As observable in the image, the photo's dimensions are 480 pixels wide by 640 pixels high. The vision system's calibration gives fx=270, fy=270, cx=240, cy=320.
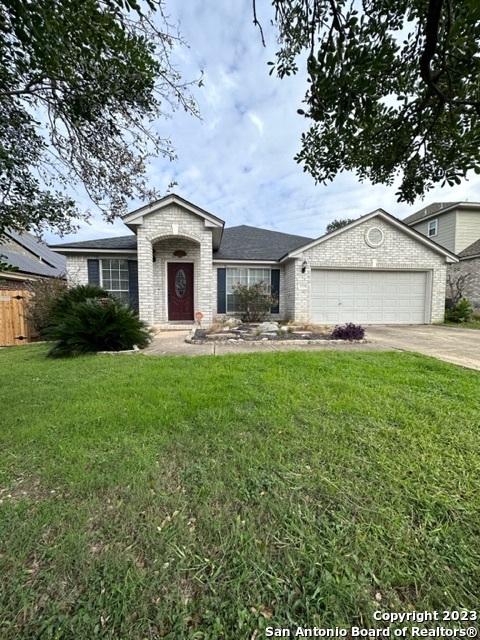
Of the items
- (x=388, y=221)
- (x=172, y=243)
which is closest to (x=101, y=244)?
(x=172, y=243)

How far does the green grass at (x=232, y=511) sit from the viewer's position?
48.1 inches

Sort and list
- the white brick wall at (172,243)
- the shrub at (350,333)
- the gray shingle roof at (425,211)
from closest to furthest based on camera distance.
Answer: the shrub at (350,333) → the white brick wall at (172,243) → the gray shingle roof at (425,211)


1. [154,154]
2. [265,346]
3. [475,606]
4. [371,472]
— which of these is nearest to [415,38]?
[154,154]

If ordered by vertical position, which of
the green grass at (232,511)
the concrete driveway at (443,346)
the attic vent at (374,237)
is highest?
the attic vent at (374,237)

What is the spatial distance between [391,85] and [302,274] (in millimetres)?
8088

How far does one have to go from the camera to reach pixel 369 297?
37.6 feet

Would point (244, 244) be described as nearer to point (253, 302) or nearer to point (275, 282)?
point (275, 282)

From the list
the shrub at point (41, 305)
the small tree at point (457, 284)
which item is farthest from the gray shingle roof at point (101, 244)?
the small tree at point (457, 284)

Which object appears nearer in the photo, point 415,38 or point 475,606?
point 475,606

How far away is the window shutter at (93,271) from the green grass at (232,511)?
819 cm

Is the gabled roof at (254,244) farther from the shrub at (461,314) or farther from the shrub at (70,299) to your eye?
the shrub at (461,314)

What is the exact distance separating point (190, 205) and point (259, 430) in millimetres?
8587

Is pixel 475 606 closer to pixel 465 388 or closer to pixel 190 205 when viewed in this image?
pixel 465 388

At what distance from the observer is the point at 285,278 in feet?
39.1
